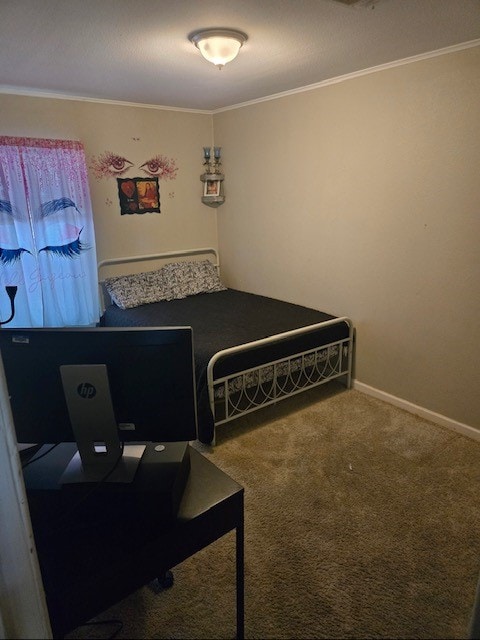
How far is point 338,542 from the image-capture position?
1.88 m

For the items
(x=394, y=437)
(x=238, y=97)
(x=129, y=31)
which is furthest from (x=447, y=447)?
(x=238, y=97)

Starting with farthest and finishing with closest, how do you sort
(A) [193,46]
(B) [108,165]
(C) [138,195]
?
(C) [138,195] → (B) [108,165] → (A) [193,46]

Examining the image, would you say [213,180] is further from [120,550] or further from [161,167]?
[120,550]

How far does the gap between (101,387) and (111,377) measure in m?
0.04

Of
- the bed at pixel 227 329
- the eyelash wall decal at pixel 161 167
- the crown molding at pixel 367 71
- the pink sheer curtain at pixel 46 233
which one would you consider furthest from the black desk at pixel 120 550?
the eyelash wall decal at pixel 161 167

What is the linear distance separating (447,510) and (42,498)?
186cm

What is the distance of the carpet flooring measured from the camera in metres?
1.53

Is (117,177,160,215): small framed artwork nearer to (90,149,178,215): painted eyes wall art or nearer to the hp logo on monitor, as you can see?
(90,149,178,215): painted eyes wall art

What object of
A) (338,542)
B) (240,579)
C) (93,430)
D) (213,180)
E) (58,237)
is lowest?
(338,542)

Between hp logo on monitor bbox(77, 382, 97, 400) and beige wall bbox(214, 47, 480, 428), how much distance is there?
7.51ft

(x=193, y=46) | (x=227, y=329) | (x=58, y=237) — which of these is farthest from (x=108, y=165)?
(x=227, y=329)

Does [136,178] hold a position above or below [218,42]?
below

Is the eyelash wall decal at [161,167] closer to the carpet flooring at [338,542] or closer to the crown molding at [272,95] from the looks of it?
the crown molding at [272,95]

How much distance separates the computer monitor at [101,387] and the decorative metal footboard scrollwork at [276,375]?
126 cm
